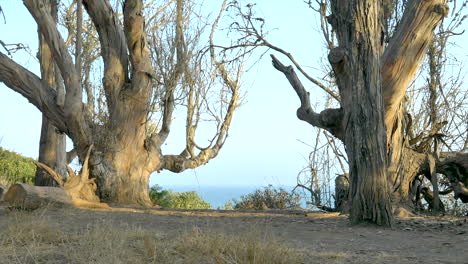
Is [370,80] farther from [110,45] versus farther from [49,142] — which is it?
[49,142]

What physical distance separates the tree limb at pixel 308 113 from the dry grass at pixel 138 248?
4.33 metres

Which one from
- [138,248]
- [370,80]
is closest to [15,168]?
[370,80]

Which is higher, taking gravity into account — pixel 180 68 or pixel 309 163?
pixel 180 68

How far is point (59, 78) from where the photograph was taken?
11297 mm

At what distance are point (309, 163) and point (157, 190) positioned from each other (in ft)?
17.1

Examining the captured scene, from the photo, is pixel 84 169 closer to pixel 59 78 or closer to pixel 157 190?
pixel 59 78

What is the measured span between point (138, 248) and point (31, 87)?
6651 mm

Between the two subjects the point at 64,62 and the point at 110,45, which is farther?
the point at 110,45

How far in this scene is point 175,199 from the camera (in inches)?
642

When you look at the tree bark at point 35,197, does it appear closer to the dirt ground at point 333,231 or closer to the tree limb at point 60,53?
the dirt ground at point 333,231

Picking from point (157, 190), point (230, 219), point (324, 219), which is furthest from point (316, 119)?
point (157, 190)

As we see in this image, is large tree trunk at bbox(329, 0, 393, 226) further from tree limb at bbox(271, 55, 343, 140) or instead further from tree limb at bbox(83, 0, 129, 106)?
tree limb at bbox(83, 0, 129, 106)

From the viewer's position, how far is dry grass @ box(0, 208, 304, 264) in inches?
191

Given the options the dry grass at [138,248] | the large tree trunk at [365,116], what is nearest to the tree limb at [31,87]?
the dry grass at [138,248]
